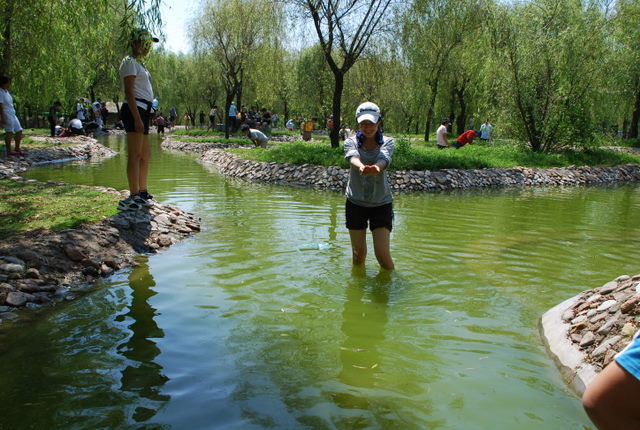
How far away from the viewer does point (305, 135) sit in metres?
27.3

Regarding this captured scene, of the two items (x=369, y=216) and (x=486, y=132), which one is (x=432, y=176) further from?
(x=486, y=132)

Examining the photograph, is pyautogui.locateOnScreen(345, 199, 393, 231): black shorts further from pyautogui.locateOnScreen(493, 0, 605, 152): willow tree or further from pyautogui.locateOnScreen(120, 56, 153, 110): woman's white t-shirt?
pyautogui.locateOnScreen(493, 0, 605, 152): willow tree

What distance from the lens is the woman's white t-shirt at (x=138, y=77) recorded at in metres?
6.57

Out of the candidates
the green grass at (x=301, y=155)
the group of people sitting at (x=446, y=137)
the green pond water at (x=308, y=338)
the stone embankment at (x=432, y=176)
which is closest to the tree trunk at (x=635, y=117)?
the stone embankment at (x=432, y=176)

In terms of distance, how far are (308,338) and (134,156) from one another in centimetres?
416

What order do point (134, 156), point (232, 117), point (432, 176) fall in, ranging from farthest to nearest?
point (232, 117)
point (432, 176)
point (134, 156)

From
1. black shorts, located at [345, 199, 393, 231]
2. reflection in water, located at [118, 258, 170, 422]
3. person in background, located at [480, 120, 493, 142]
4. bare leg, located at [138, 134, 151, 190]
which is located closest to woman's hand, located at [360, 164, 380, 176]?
black shorts, located at [345, 199, 393, 231]

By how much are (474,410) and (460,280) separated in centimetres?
271

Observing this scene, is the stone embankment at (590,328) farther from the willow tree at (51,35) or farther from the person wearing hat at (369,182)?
the willow tree at (51,35)

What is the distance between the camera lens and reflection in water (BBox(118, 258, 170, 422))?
10.3 ft

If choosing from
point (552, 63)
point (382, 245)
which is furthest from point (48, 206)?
point (552, 63)

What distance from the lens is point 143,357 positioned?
3732mm

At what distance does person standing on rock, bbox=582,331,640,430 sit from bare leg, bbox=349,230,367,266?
157 inches

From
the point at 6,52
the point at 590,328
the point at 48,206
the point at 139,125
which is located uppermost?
the point at 6,52
